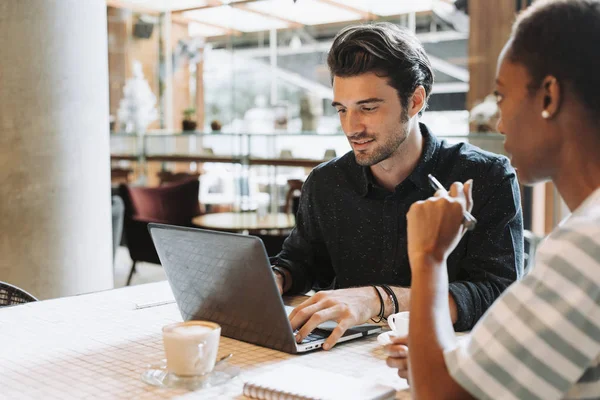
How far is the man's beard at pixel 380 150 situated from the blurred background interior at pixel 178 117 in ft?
1.02

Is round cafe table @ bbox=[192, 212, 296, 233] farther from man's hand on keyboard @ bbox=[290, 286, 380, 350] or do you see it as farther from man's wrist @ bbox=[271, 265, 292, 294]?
man's hand on keyboard @ bbox=[290, 286, 380, 350]

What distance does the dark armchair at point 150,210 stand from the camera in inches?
215

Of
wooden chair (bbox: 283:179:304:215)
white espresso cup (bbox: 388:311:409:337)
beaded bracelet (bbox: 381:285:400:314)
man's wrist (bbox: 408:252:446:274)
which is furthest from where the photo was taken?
wooden chair (bbox: 283:179:304:215)

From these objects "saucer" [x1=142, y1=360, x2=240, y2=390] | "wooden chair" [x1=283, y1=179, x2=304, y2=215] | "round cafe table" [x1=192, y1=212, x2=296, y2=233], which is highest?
"saucer" [x1=142, y1=360, x2=240, y2=390]

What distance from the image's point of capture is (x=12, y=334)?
163cm

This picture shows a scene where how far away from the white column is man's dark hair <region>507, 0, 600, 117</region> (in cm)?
258

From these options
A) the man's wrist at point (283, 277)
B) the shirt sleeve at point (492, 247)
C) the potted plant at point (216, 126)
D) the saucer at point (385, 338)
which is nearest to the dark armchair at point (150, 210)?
the potted plant at point (216, 126)

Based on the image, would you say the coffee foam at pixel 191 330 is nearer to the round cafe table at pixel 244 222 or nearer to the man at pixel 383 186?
the man at pixel 383 186

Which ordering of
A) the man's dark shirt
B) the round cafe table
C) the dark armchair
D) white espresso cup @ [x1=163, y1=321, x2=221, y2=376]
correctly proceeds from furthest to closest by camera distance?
the dark armchair
the round cafe table
the man's dark shirt
white espresso cup @ [x1=163, y1=321, x2=221, y2=376]

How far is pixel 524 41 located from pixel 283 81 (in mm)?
8196

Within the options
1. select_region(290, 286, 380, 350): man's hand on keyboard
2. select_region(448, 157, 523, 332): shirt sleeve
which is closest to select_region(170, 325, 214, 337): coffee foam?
select_region(290, 286, 380, 350): man's hand on keyboard

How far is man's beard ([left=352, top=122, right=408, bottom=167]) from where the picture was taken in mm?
2000

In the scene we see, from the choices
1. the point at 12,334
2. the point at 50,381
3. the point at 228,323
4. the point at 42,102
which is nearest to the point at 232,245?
the point at 228,323

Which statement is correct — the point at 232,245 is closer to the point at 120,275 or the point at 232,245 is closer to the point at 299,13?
the point at 120,275
